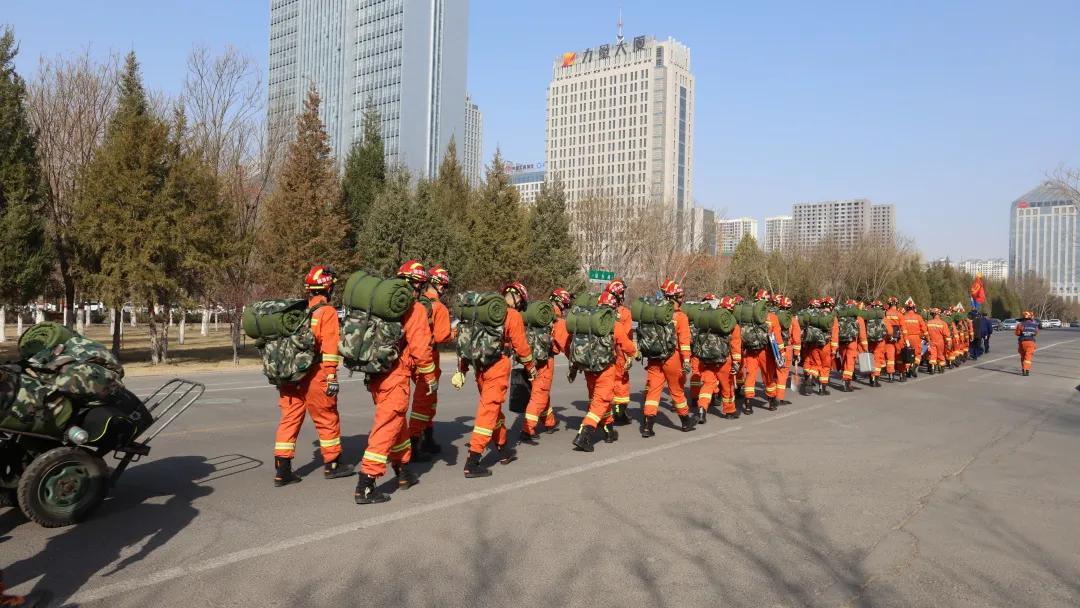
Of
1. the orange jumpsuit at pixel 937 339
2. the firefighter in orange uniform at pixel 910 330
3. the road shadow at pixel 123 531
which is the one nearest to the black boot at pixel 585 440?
the road shadow at pixel 123 531

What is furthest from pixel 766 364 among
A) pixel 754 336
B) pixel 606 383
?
pixel 606 383

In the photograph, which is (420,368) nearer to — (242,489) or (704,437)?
(242,489)

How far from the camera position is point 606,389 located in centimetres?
907

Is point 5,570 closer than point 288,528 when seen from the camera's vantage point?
Yes

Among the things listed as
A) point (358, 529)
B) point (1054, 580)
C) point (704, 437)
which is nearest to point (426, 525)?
point (358, 529)

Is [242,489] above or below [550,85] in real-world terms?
below

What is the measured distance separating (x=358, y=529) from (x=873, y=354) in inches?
590

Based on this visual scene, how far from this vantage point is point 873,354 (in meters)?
17.5

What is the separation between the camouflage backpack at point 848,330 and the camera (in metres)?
16.6

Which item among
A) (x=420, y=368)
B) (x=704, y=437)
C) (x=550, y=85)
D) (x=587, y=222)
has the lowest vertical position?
(x=704, y=437)

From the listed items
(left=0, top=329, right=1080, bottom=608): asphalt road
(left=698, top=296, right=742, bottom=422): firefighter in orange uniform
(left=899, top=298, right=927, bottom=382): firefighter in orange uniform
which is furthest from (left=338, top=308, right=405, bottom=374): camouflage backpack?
(left=899, top=298, right=927, bottom=382): firefighter in orange uniform

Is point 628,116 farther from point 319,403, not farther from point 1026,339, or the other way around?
point 319,403

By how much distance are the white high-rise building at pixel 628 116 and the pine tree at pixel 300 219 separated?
4690 inches

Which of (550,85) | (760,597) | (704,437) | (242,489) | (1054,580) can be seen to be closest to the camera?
(760,597)
